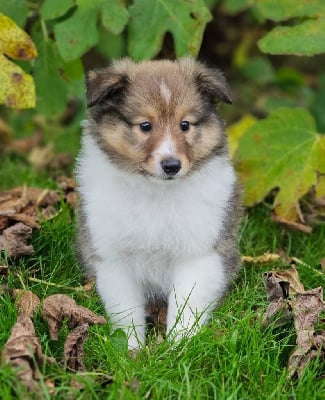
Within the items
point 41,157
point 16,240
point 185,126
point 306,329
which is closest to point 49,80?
point 41,157

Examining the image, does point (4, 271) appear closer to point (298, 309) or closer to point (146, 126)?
point (146, 126)

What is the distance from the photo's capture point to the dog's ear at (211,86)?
454 centimetres

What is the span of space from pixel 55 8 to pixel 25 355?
282 cm

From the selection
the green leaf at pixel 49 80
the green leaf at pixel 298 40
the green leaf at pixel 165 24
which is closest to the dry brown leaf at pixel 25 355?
the green leaf at pixel 165 24

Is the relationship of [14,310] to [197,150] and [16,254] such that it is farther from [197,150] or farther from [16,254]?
[197,150]

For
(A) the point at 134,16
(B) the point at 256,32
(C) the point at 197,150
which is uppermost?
(A) the point at 134,16

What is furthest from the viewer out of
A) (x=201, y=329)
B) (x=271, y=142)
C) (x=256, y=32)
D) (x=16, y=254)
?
(x=256, y=32)

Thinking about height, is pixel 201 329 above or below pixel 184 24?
below

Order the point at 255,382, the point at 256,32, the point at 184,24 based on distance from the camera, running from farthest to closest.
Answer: the point at 256,32
the point at 184,24
the point at 255,382

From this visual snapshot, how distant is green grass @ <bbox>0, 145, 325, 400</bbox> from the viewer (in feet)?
12.1

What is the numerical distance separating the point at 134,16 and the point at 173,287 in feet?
6.97

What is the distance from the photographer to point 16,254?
4863 millimetres

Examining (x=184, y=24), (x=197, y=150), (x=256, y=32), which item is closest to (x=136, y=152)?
(x=197, y=150)

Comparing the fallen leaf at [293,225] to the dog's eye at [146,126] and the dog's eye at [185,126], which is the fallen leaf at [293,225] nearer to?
the dog's eye at [185,126]
